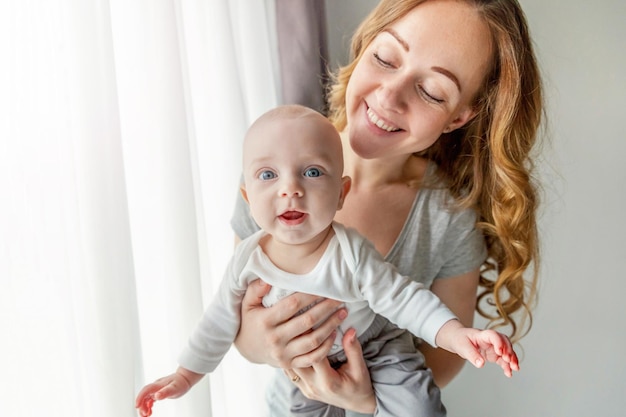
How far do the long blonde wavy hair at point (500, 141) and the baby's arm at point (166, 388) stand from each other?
2.19ft

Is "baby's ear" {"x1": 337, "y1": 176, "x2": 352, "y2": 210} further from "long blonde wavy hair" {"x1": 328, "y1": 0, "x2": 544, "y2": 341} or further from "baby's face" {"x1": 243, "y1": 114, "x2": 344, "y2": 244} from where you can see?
"long blonde wavy hair" {"x1": 328, "y1": 0, "x2": 544, "y2": 341}

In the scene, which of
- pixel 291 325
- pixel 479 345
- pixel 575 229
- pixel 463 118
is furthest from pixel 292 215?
pixel 575 229

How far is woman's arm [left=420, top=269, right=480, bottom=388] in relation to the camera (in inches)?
55.7

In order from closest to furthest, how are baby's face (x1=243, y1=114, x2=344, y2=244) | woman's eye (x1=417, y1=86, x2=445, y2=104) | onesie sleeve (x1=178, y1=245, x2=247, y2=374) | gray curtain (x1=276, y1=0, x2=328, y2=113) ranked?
baby's face (x1=243, y1=114, x2=344, y2=244), onesie sleeve (x1=178, y1=245, x2=247, y2=374), woman's eye (x1=417, y1=86, x2=445, y2=104), gray curtain (x1=276, y1=0, x2=328, y2=113)

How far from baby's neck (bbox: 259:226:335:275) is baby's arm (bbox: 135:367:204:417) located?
245mm

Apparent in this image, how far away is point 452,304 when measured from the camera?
1413 millimetres

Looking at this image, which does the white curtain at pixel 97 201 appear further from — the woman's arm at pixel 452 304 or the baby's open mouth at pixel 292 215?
the woman's arm at pixel 452 304

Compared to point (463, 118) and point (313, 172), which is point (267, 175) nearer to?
point (313, 172)

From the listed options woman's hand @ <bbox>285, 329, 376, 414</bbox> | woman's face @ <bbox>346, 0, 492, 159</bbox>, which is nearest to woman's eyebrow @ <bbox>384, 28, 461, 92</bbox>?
woman's face @ <bbox>346, 0, 492, 159</bbox>

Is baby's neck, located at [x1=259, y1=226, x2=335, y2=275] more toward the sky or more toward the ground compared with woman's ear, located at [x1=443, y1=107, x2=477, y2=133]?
more toward the ground

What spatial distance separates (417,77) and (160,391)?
710 mm

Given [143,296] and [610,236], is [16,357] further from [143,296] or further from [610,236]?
[610,236]

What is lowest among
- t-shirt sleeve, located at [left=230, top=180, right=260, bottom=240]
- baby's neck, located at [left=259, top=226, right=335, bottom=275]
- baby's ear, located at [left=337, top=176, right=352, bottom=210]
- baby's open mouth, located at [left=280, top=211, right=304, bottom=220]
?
baby's neck, located at [left=259, top=226, right=335, bottom=275]

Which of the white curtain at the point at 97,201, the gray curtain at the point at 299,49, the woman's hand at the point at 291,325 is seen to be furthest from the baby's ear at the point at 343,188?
the gray curtain at the point at 299,49
